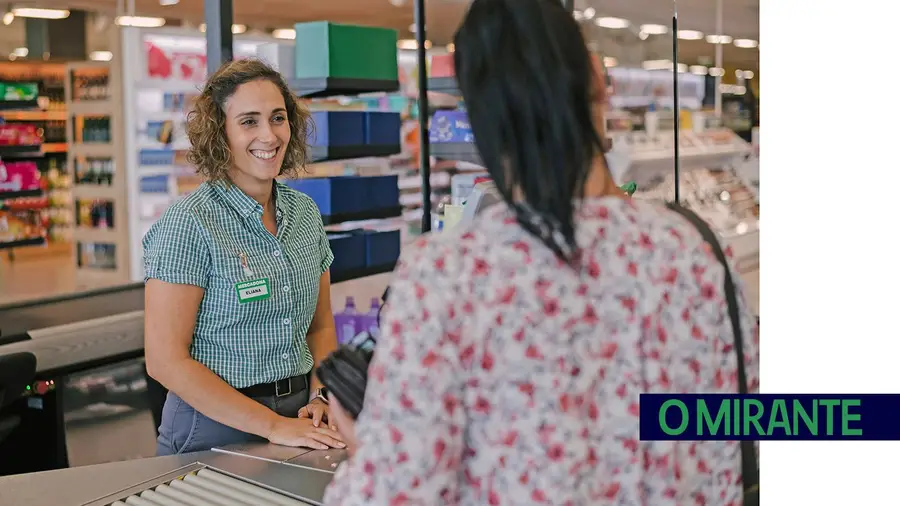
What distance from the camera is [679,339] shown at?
3.87 ft

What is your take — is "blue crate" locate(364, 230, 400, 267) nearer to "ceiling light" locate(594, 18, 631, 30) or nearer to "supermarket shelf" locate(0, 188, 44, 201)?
"ceiling light" locate(594, 18, 631, 30)

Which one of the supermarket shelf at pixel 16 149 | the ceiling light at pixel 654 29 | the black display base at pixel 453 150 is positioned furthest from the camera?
the ceiling light at pixel 654 29

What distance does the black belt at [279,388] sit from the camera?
7.36 ft

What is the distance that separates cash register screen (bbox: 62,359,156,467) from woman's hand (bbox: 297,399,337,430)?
213cm

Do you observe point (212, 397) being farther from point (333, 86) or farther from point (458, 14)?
point (458, 14)

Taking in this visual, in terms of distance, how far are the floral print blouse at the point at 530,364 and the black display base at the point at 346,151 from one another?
3.30m

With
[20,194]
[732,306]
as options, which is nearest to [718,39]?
[20,194]

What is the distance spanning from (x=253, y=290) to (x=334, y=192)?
230 cm

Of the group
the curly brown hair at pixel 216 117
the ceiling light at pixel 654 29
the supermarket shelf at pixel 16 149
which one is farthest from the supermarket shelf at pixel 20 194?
the curly brown hair at pixel 216 117

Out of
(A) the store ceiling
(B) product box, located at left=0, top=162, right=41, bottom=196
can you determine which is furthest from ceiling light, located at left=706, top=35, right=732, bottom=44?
(B) product box, located at left=0, top=162, right=41, bottom=196

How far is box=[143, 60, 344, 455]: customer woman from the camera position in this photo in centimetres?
212

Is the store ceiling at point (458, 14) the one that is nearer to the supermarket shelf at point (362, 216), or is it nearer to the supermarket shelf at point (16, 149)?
the supermarket shelf at point (16, 149)

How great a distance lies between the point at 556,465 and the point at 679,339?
221 millimetres
